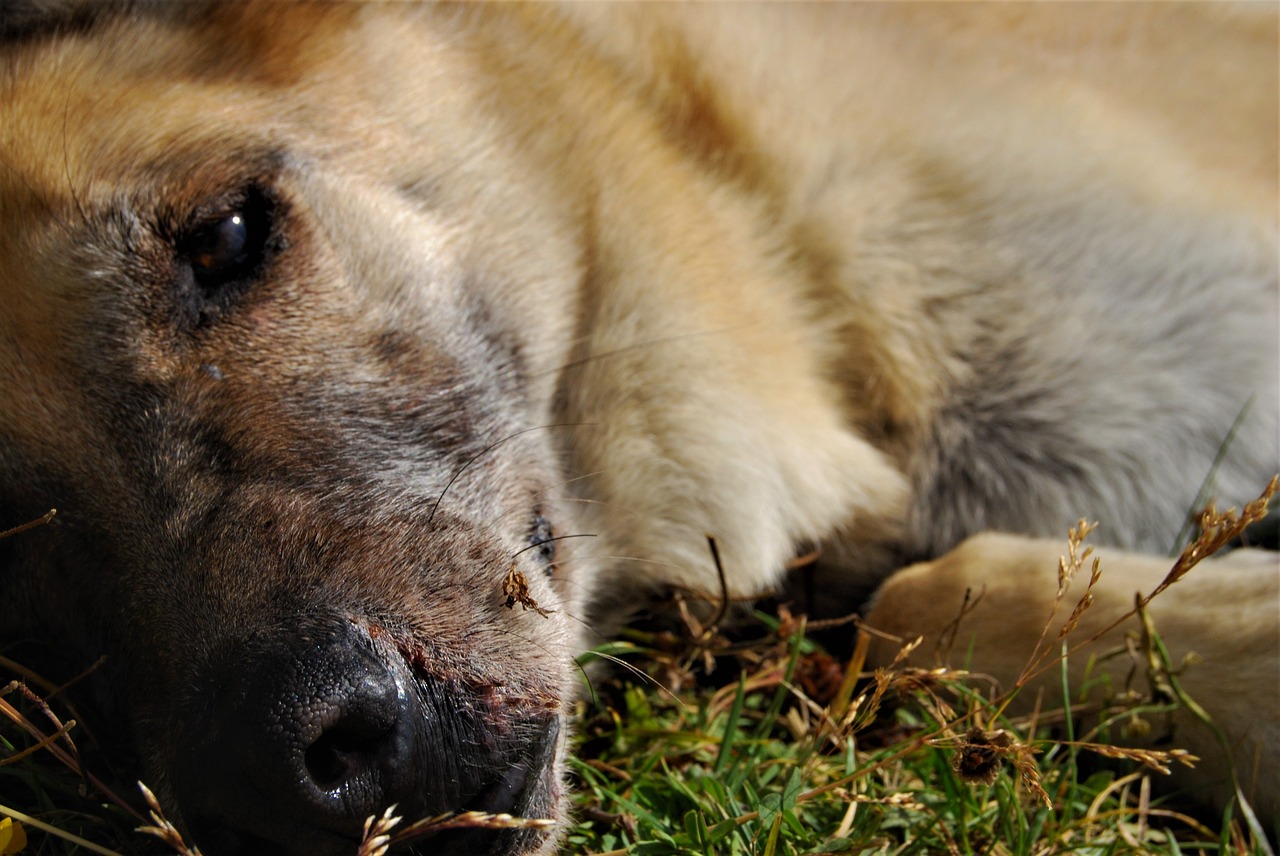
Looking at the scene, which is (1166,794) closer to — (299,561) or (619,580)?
(619,580)

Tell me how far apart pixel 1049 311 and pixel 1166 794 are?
3.48ft

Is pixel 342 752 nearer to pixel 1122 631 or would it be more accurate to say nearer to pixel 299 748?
pixel 299 748

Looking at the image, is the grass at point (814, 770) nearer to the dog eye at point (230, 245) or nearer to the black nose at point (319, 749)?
the black nose at point (319, 749)

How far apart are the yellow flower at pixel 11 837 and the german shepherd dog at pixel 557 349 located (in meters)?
0.20

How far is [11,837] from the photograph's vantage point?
1613 mm

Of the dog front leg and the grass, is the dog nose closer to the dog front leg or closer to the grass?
the grass

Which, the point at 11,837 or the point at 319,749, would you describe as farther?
the point at 11,837

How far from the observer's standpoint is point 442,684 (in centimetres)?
158

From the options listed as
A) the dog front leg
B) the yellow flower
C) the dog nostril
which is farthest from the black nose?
the dog front leg

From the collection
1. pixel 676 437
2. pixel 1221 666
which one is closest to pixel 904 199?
pixel 676 437

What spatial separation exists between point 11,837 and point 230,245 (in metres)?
0.98

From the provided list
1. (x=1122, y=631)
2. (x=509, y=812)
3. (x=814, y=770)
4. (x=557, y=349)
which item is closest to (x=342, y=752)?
(x=509, y=812)

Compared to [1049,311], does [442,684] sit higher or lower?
lower

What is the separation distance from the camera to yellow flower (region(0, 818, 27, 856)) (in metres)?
1.58
